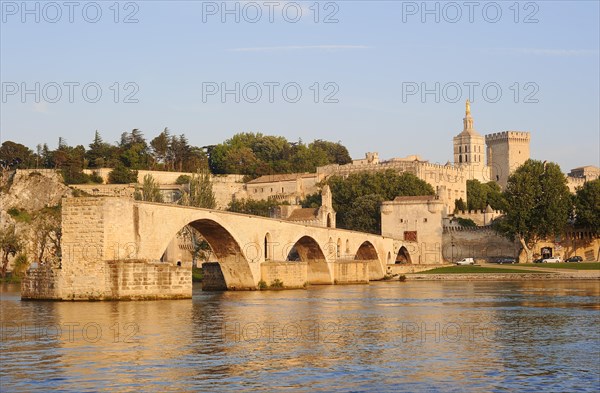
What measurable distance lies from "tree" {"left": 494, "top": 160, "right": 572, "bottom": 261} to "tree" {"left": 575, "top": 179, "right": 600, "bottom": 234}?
143cm

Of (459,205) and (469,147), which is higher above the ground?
(469,147)

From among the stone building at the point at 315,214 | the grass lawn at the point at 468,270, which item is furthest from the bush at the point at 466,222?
the grass lawn at the point at 468,270

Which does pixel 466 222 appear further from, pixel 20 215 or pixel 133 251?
Result: pixel 133 251

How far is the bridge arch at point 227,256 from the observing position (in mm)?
55219

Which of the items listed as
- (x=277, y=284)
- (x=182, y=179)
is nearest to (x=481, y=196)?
(x=182, y=179)

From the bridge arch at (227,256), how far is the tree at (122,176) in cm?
7127

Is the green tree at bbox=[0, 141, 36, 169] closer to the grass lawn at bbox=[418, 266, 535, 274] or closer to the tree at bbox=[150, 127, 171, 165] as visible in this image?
the tree at bbox=[150, 127, 171, 165]

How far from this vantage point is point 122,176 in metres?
130

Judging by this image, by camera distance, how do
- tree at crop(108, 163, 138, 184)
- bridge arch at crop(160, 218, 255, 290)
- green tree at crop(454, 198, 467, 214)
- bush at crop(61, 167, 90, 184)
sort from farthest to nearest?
tree at crop(108, 163, 138, 184) → green tree at crop(454, 198, 467, 214) → bush at crop(61, 167, 90, 184) → bridge arch at crop(160, 218, 255, 290)

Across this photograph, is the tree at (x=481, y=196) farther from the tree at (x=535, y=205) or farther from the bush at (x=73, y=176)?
the bush at (x=73, y=176)

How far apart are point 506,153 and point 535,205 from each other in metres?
78.8

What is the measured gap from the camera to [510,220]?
99.6m

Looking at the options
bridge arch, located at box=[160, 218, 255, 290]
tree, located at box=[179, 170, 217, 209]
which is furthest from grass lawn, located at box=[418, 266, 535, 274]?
bridge arch, located at box=[160, 218, 255, 290]

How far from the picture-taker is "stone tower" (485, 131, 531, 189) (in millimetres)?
175125
